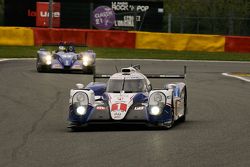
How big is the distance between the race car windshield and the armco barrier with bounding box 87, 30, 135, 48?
76.9 feet

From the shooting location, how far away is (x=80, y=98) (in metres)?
12.3

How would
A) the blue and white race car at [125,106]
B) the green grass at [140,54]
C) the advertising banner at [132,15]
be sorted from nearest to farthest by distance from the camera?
the blue and white race car at [125,106], the green grass at [140,54], the advertising banner at [132,15]

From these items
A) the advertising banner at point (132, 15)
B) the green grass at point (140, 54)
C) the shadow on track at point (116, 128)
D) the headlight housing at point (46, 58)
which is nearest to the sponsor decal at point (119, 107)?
the shadow on track at point (116, 128)

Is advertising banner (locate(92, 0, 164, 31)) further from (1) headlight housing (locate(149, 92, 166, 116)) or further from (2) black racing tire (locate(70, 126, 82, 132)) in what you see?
(1) headlight housing (locate(149, 92, 166, 116))

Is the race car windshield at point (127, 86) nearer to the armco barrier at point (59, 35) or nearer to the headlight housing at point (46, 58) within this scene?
the headlight housing at point (46, 58)

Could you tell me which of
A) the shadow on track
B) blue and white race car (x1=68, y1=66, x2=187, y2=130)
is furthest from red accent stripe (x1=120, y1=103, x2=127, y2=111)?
the shadow on track

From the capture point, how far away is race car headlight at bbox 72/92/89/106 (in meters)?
12.2

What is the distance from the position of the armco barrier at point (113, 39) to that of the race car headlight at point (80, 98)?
78.8 ft

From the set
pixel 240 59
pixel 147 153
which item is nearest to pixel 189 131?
pixel 147 153

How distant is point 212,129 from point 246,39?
80.3 feet

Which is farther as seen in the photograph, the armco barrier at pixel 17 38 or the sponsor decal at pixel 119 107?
the armco barrier at pixel 17 38

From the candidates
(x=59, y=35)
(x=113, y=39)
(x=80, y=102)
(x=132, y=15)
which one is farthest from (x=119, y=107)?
(x=132, y=15)

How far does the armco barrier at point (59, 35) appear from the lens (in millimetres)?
35625

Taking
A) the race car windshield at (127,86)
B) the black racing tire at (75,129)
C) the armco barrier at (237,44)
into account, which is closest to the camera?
the black racing tire at (75,129)
